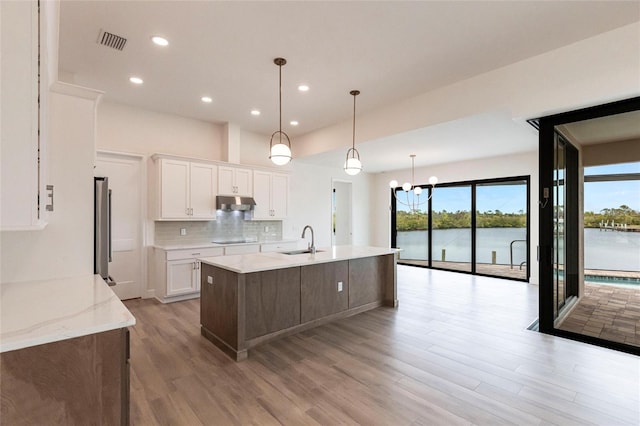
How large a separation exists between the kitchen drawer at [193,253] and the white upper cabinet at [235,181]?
1.06 metres

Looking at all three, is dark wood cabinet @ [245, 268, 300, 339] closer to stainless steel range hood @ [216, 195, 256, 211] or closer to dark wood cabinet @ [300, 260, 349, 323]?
dark wood cabinet @ [300, 260, 349, 323]

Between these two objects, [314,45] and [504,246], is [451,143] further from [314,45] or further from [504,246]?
[314,45]

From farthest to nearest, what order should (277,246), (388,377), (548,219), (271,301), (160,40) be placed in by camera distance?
(277,246), (548,219), (271,301), (160,40), (388,377)

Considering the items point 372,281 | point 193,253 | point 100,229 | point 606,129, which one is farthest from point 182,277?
point 606,129

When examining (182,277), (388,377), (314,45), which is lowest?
(388,377)

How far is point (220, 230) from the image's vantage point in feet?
19.6

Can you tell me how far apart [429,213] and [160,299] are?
6.51 metres

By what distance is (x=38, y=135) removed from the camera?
1371mm

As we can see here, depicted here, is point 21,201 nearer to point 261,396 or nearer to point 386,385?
point 261,396

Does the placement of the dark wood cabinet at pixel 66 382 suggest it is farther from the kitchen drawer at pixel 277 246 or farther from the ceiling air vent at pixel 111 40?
the kitchen drawer at pixel 277 246

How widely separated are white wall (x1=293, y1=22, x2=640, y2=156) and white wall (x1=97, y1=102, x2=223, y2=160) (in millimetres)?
3515

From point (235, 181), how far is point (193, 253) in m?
1.56

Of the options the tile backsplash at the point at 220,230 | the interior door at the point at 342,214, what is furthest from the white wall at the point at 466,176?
the tile backsplash at the point at 220,230

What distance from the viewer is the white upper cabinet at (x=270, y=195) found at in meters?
6.18
